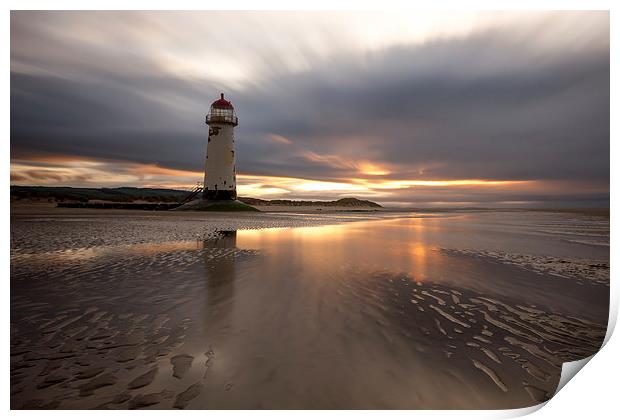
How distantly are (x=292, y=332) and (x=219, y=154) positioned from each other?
26.7 meters

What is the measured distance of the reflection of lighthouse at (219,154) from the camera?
2795 centimetres

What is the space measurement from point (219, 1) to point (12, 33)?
2.89 m

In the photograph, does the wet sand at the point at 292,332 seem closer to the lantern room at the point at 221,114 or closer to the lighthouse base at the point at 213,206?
the lighthouse base at the point at 213,206

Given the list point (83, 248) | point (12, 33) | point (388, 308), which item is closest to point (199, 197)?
point (83, 248)

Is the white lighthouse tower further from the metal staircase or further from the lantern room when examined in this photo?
the metal staircase

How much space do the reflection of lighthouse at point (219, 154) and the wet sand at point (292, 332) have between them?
2150cm

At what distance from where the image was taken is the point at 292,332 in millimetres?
3365

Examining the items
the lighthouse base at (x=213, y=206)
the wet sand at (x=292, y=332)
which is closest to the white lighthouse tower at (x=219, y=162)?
the lighthouse base at (x=213, y=206)

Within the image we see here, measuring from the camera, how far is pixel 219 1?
15.2 feet

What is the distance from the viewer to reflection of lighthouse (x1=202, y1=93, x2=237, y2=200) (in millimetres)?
27953

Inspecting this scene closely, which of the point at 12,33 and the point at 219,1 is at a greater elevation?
the point at 219,1

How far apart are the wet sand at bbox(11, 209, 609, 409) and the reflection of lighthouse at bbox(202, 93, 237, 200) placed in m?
21.5

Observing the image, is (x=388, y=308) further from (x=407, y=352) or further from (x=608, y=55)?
(x=608, y=55)

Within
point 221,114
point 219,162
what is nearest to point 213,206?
point 219,162
